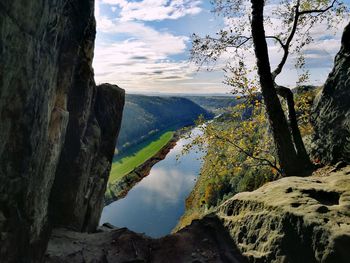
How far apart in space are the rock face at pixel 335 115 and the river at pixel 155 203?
5167 cm

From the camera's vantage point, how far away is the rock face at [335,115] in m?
14.3

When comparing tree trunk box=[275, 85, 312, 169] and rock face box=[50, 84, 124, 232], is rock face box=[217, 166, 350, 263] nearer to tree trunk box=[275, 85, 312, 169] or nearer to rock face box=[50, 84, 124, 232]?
tree trunk box=[275, 85, 312, 169]

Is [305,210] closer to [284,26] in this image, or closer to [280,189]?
[280,189]

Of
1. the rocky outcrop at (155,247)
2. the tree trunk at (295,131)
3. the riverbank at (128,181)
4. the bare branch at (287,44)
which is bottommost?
the riverbank at (128,181)

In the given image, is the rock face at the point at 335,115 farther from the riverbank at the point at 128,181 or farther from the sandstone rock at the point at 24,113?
the riverbank at the point at 128,181

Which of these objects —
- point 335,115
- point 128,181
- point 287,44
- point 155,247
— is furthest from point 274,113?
point 128,181

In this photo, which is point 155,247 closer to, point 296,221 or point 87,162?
point 296,221

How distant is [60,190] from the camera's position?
18.3m

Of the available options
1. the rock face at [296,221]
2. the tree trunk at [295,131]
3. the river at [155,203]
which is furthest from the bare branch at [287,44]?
the river at [155,203]

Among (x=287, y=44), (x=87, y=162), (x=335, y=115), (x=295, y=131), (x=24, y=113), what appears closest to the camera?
(x=24, y=113)

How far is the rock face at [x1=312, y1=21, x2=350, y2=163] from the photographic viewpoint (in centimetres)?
1432

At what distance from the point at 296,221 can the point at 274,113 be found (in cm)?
643

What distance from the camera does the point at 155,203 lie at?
10425 cm

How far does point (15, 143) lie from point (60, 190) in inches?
397
